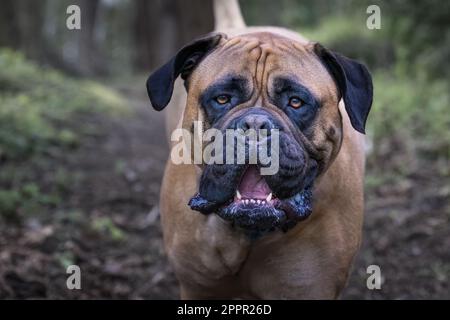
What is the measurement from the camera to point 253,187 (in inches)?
128

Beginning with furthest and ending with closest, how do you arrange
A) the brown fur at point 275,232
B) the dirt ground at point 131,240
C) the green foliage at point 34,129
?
the green foliage at point 34,129 → the dirt ground at point 131,240 → the brown fur at point 275,232

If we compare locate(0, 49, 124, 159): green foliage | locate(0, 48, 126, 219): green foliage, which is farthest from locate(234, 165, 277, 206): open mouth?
locate(0, 49, 124, 159): green foliage

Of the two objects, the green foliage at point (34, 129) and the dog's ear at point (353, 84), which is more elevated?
the dog's ear at point (353, 84)

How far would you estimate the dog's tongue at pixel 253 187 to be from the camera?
324 cm

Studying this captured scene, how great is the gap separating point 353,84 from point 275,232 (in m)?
0.84

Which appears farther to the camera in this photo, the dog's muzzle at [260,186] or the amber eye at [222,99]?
the amber eye at [222,99]

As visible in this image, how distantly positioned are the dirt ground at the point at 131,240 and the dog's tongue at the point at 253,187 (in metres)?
1.77

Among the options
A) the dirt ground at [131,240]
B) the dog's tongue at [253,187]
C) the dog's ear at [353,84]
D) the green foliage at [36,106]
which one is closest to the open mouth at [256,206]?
the dog's tongue at [253,187]

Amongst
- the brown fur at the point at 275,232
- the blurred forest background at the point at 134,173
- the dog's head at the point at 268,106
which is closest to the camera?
the dog's head at the point at 268,106

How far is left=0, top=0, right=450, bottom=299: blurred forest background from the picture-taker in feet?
16.8

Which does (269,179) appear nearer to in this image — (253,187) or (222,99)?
(253,187)


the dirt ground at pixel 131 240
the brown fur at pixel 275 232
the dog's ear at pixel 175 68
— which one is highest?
the dog's ear at pixel 175 68

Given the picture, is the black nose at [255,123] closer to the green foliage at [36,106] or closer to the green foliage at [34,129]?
the green foliage at [34,129]
